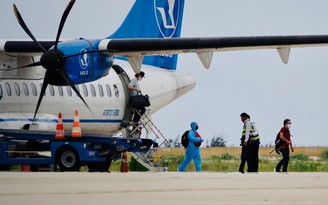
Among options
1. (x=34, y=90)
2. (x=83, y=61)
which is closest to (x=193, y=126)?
(x=83, y=61)

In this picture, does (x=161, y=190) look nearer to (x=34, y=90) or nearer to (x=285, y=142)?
(x=285, y=142)

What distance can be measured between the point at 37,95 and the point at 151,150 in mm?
3062

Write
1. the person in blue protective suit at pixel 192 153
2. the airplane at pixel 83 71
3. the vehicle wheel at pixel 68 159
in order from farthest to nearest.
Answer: the person in blue protective suit at pixel 192 153, the airplane at pixel 83 71, the vehicle wheel at pixel 68 159

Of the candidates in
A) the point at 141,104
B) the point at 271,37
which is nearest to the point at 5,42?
the point at 141,104

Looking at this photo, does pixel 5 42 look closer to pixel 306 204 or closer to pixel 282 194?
pixel 282 194

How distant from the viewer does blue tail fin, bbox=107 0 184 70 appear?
1123 inches

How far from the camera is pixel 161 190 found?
44.3ft

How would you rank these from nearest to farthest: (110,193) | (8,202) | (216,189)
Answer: (8,202), (110,193), (216,189)

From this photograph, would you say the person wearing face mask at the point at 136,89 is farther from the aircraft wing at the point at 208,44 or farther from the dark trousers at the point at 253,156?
the dark trousers at the point at 253,156

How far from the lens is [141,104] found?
24.7 metres

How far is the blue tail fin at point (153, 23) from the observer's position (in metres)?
28.5

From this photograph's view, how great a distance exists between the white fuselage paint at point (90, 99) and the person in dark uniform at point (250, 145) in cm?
460

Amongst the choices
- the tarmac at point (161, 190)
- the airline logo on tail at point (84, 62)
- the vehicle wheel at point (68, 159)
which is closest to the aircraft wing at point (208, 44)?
the airline logo on tail at point (84, 62)

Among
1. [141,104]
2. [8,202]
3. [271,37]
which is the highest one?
[271,37]
